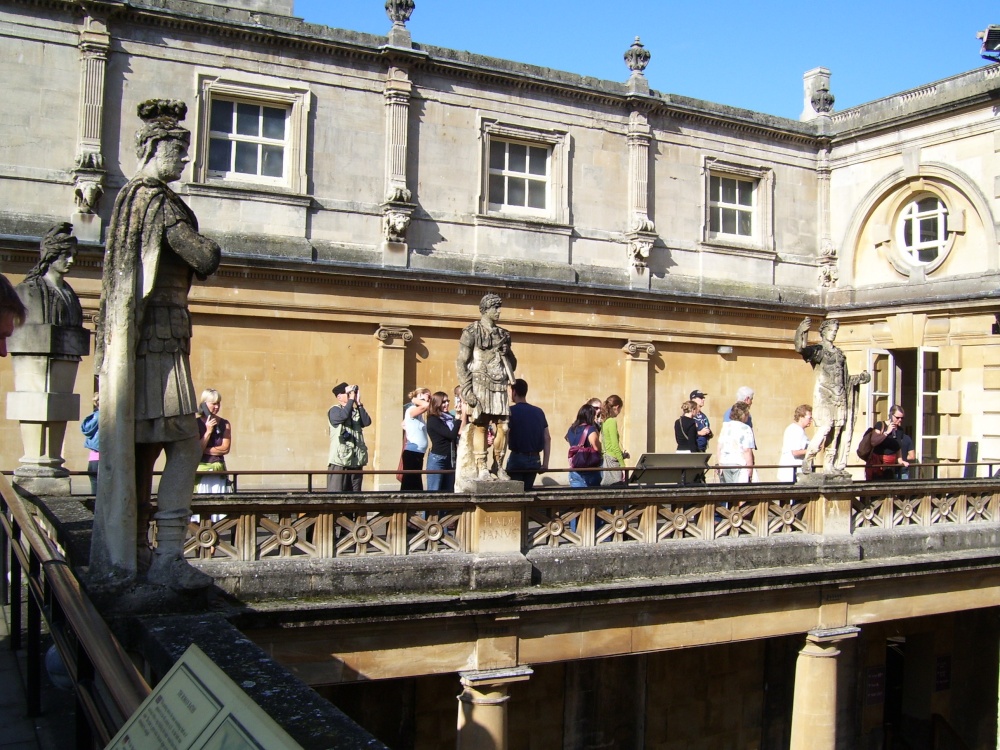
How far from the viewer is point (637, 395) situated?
1808 cm

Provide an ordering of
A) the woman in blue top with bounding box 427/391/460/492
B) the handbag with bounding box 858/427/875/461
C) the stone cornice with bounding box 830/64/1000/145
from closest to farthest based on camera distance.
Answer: the woman in blue top with bounding box 427/391/460/492 < the handbag with bounding box 858/427/875/461 < the stone cornice with bounding box 830/64/1000/145

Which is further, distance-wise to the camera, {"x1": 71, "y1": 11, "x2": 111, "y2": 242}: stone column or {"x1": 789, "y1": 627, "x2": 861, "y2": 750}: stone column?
{"x1": 71, "y1": 11, "x2": 111, "y2": 242}: stone column

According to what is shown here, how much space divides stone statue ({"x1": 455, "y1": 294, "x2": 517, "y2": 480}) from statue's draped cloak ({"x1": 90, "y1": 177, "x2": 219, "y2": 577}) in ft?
13.8

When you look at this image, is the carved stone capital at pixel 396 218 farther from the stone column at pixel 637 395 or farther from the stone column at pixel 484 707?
the stone column at pixel 484 707

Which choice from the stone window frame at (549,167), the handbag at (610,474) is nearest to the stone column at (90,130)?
the stone window frame at (549,167)

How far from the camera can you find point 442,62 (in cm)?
1652

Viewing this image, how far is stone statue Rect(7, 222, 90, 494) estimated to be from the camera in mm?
7922

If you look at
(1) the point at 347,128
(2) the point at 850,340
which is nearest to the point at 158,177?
(1) the point at 347,128

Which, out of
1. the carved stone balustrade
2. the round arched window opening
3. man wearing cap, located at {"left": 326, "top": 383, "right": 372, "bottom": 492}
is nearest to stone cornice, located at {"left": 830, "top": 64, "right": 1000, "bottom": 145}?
the round arched window opening

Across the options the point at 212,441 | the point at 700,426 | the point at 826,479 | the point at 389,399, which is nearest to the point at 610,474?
the point at 700,426

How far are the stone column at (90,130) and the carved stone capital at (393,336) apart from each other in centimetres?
445

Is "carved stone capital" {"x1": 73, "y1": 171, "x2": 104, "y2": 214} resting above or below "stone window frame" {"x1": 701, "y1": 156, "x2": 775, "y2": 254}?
below

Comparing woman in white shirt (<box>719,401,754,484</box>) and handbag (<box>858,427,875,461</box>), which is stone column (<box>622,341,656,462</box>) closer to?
handbag (<box>858,427,875,461</box>)

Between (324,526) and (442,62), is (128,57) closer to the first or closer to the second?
(442,62)
